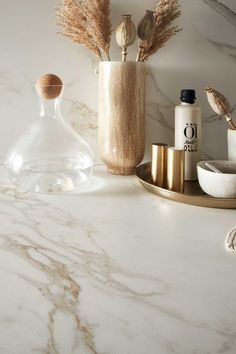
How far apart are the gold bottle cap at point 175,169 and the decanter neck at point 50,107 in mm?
A: 272

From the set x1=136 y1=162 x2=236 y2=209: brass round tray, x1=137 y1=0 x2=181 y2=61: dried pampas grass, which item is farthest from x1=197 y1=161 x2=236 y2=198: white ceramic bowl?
x1=137 y1=0 x2=181 y2=61: dried pampas grass

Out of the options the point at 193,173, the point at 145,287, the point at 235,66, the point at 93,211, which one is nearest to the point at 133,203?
the point at 93,211

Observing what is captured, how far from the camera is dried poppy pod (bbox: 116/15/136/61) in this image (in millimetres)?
919

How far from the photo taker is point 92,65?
1036 millimetres

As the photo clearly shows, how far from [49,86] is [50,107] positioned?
0.08m

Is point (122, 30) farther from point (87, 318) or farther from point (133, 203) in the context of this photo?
point (87, 318)

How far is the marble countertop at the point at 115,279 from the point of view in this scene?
1.34 ft

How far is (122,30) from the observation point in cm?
92

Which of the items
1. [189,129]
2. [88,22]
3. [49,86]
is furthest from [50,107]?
[189,129]

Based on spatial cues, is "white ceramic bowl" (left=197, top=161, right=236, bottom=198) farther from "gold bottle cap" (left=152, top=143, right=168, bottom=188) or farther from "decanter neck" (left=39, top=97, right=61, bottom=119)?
"decanter neck" (left=39, top=97, right=61, bottom=119)

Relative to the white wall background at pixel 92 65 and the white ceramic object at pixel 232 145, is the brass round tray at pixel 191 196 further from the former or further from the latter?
the white wall background at pixel 92 65

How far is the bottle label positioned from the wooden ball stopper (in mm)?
285

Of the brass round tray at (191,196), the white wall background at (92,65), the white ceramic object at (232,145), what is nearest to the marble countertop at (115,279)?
the brass round tray at (191,196)

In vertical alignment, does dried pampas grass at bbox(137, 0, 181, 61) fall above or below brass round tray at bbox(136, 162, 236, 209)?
above
